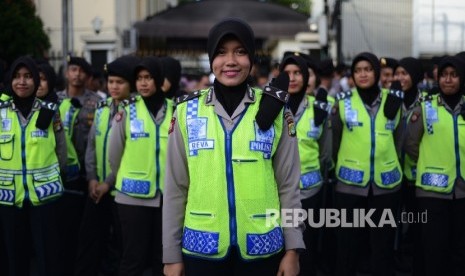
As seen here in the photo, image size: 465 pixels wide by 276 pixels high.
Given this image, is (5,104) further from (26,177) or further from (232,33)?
(232,33)

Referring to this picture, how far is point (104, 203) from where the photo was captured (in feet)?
21.7

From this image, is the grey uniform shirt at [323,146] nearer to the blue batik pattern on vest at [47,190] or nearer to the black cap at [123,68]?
the black cap at [123,68]

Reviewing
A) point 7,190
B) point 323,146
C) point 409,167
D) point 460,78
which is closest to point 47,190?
point 7,190

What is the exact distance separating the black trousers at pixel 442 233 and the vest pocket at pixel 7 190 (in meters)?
3.49

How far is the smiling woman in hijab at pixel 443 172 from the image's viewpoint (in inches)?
227

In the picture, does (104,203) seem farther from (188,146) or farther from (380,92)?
(188,146)

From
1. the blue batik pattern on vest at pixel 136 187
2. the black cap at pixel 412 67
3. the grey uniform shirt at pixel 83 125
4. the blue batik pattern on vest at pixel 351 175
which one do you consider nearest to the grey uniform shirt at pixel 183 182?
the blue batik pattern on vest at pixel 136 187

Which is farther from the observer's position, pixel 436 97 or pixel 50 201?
pixel 436 97

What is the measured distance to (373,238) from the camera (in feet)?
19.9

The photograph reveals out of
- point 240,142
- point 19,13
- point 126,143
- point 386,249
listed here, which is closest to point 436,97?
point 386,249

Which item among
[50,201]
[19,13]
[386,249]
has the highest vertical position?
[19,13]

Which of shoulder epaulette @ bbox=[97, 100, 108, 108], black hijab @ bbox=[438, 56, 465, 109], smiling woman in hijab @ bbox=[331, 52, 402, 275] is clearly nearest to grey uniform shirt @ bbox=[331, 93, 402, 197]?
smiling woman in hijab @ bbox=[331, 52, 402, 275]

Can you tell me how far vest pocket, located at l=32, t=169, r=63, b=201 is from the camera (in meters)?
5.40

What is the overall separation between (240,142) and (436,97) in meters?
3.14
